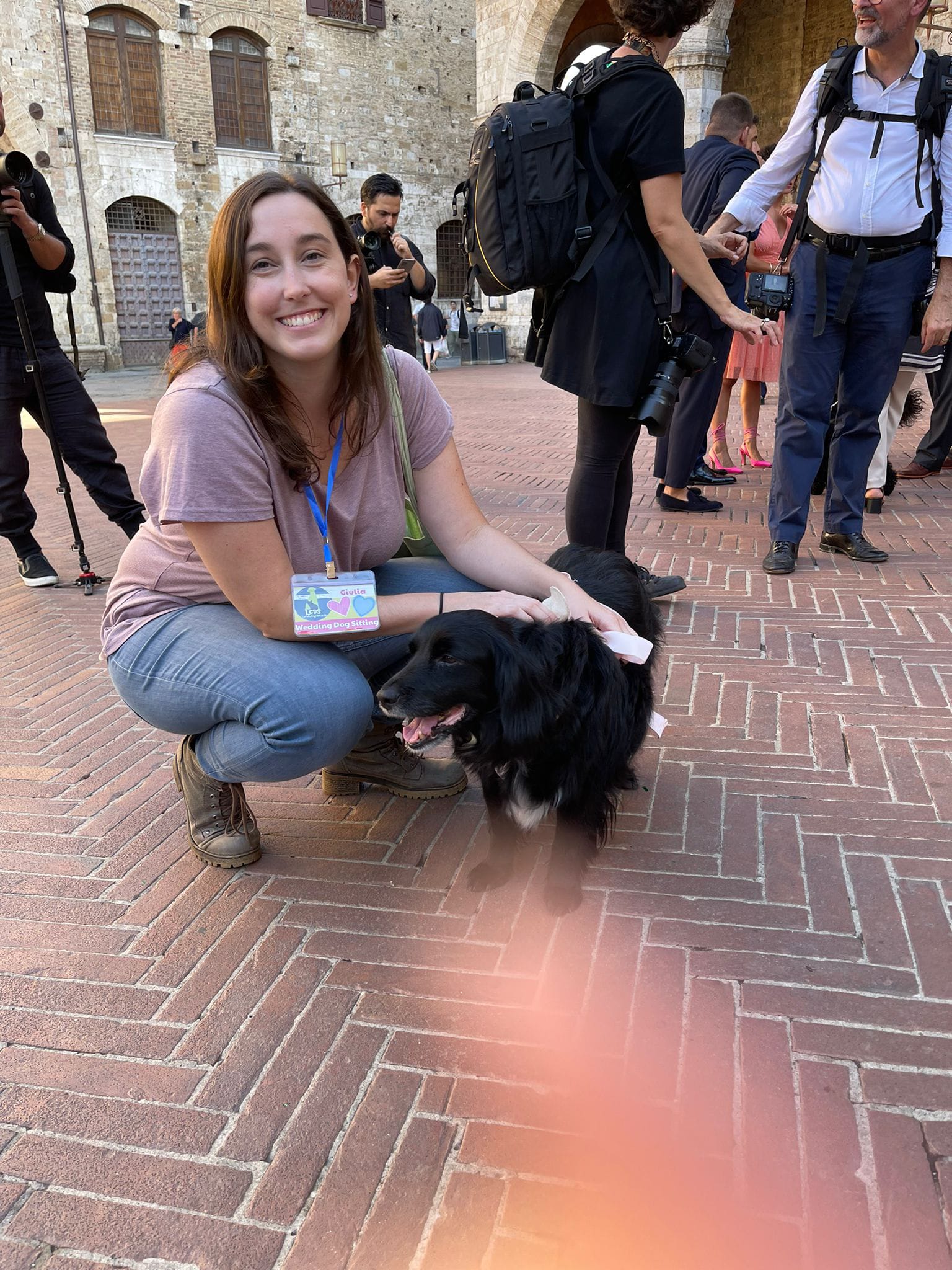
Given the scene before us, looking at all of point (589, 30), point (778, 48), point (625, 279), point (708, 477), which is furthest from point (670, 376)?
point (589, 30)

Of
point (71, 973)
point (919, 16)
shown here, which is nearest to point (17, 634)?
point (71, 973)

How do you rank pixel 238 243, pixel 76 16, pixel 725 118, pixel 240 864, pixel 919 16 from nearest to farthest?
1. pixel 238 243
2. pixel 240 864
3. pixel 919 16
4. pixel 725 118
5. pixel 76 16

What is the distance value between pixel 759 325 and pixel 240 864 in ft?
9.66

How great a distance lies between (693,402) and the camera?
5301 mm

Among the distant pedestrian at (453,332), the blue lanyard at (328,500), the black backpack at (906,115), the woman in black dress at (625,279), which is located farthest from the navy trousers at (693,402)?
the distant pedestrian at (453,332)

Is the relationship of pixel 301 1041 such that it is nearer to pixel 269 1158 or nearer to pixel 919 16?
pixel 269 1158

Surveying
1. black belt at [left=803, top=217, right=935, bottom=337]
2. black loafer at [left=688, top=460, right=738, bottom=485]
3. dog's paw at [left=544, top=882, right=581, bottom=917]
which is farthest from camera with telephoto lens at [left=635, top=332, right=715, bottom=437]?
black loafer at [left=688, top=460, right=738, bottom=485]

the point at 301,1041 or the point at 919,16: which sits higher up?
the point at 919,16

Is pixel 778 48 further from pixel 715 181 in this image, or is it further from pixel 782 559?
pixel 782 559

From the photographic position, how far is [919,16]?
142 inches

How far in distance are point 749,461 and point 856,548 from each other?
274cm

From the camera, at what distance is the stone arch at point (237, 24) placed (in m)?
21.3

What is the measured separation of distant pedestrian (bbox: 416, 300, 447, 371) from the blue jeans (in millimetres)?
15958

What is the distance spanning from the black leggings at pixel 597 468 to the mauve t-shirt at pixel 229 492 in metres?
1.12
